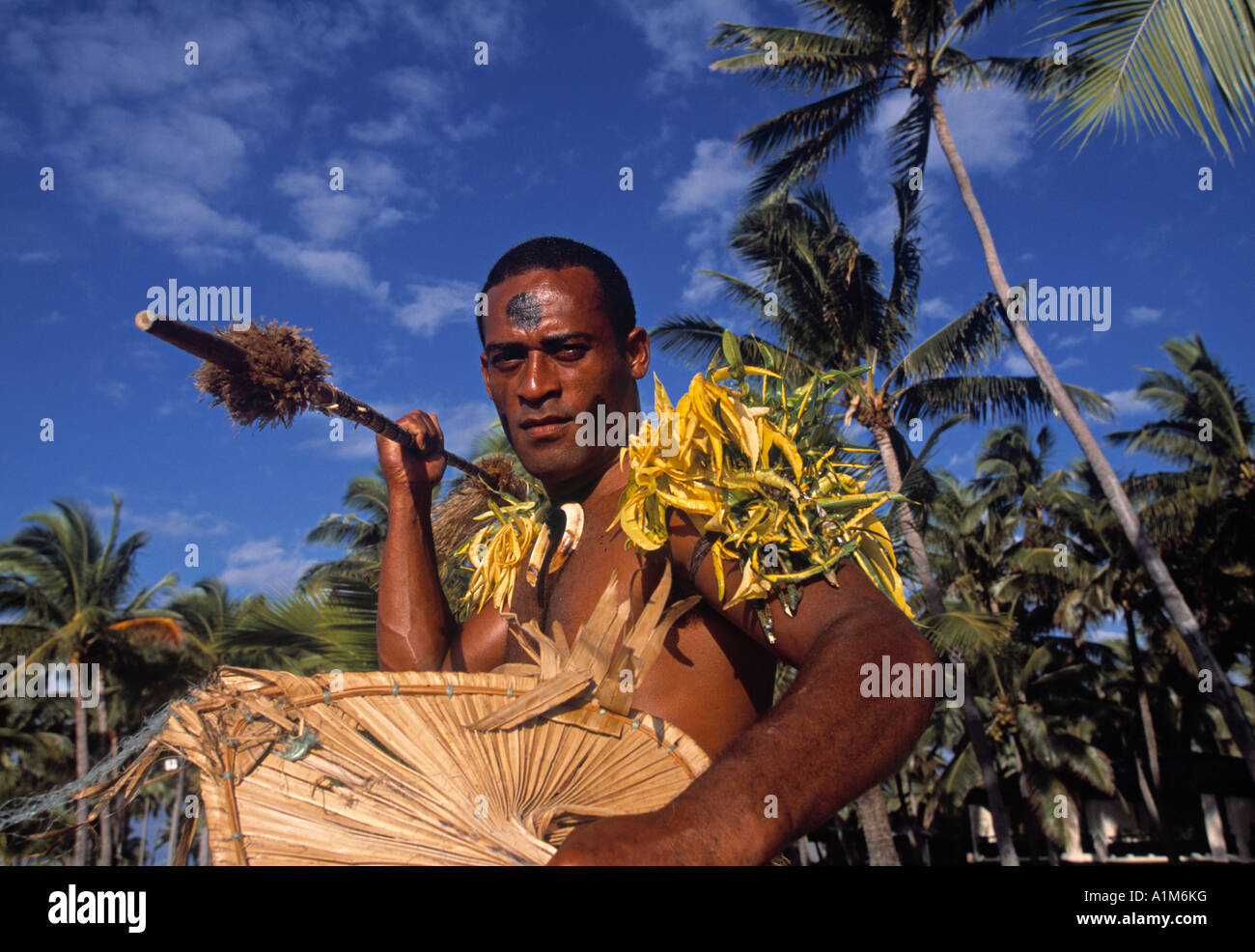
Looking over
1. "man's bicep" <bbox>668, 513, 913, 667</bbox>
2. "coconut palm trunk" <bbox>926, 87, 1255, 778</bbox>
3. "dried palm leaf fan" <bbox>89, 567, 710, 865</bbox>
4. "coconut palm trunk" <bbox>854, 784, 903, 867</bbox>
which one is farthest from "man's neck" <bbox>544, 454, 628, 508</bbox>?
"coconut palm trunk" <bbox>854, 784, 903, 867</bbox>

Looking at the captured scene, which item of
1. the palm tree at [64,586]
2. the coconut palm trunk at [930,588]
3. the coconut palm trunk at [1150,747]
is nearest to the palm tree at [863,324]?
the coconut palm trunk at [930,588]

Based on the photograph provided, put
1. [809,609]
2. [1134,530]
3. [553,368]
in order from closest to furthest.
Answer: [809,609] < [553,368] < [1134,530]

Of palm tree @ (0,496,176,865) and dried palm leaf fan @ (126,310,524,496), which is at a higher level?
palm tree @ (0,496,176,865)

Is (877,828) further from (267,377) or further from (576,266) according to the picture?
(267,377)

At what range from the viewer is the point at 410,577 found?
8.27 feet

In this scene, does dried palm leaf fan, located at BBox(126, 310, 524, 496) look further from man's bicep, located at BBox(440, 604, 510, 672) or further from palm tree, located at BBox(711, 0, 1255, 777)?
palm tree, located at BBox(711, 0, 1255, 777)

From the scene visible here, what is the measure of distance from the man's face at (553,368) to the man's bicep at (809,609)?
1.89 feet

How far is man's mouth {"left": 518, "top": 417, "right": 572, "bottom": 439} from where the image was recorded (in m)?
2.16

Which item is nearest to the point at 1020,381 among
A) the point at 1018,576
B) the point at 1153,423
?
the point at 1153,423

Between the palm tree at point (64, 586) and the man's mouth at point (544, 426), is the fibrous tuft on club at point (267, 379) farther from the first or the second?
the palm tree at point (64, 586)

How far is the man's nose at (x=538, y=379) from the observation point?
214 centimetres

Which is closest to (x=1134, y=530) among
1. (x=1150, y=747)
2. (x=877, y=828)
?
(x=877, y=828)

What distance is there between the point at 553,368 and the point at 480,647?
2.89ft

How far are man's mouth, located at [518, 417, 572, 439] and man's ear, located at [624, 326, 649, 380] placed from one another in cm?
28
